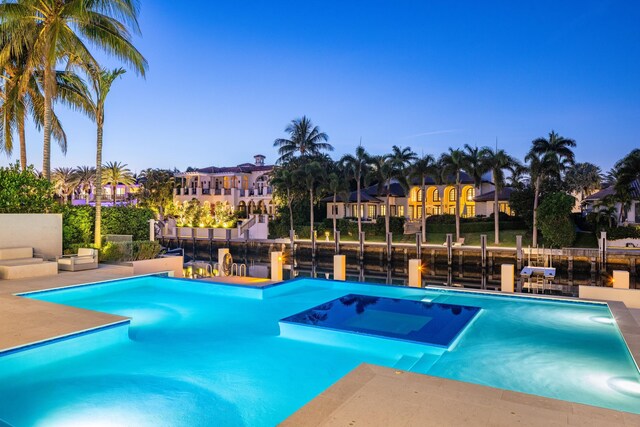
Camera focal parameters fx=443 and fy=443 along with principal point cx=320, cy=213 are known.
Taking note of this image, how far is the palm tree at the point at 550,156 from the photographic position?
105ft

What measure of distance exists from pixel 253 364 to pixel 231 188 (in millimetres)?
51312

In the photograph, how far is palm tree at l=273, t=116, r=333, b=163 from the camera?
51875 millimetres

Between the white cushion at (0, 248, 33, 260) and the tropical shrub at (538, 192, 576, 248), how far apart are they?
97.0ft

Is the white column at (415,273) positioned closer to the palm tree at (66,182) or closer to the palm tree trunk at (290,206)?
the palm tree trunk at (290,206)

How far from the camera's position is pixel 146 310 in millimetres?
10656

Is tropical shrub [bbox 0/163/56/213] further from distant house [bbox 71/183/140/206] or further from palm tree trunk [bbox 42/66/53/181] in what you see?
distant house [bbox 71/183/140/206]

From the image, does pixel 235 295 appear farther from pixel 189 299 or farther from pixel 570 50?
pixel 570 50

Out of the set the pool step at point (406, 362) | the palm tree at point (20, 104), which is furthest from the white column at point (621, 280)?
the palm tree at point (20, 104)

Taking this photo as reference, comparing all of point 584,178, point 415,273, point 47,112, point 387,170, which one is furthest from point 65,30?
point 584,178

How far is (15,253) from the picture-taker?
45.0ft

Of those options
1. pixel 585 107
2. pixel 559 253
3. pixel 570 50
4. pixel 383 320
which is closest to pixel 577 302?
pixel 383 320

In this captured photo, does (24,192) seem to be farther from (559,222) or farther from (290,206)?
(559,222)

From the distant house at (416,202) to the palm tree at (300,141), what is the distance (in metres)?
6.89

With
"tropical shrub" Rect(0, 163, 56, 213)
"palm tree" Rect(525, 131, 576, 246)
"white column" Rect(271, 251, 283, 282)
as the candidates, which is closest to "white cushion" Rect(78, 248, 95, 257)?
"tropical shrub" Rect(0, 163, 56, 213)
